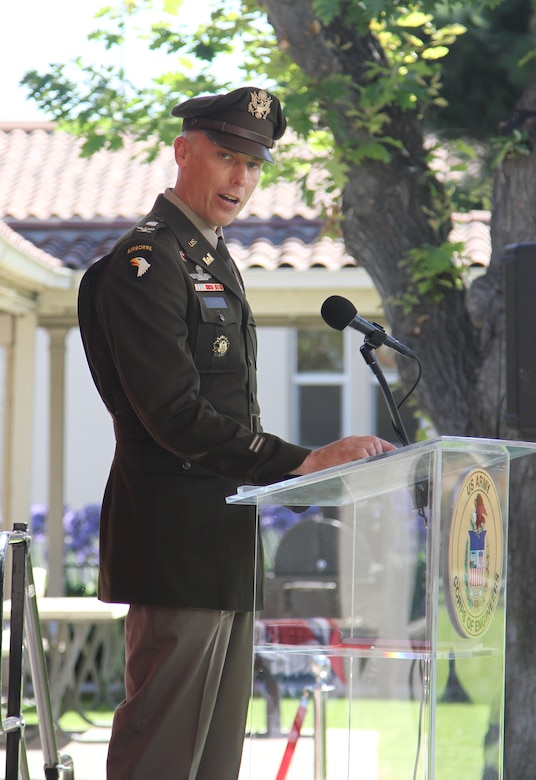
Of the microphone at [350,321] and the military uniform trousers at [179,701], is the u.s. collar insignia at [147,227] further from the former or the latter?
the military uniform trousers at [179,701]

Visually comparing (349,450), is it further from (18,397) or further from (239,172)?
(18,397)

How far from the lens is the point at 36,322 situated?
8305mm

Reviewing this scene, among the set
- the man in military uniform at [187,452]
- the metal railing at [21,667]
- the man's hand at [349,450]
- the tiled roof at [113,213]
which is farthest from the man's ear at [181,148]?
the tiled roof at [113,213]

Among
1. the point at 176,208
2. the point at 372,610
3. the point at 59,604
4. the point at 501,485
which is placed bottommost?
the point at 59,604

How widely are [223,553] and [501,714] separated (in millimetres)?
643

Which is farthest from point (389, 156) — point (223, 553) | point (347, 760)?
point (347, 760)

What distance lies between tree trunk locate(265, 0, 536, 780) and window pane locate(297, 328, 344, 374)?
909cm

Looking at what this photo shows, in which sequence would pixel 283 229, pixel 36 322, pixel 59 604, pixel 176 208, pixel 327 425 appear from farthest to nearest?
pixel 327 425 < pixel 283 229 < pixel 36 322 < pixel 59 604 < pixel 176 208

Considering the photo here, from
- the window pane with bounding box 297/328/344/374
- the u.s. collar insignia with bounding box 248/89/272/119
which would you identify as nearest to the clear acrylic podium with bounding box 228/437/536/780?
the u.s. collar insignia with bounding box 248/89/272/119

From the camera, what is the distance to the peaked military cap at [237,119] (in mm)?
2482

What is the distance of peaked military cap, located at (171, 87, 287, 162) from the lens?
8.14ft

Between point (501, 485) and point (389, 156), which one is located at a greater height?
point (389, 156)

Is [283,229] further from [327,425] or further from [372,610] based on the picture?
[372,610]

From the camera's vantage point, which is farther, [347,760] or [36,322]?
[36,322]
